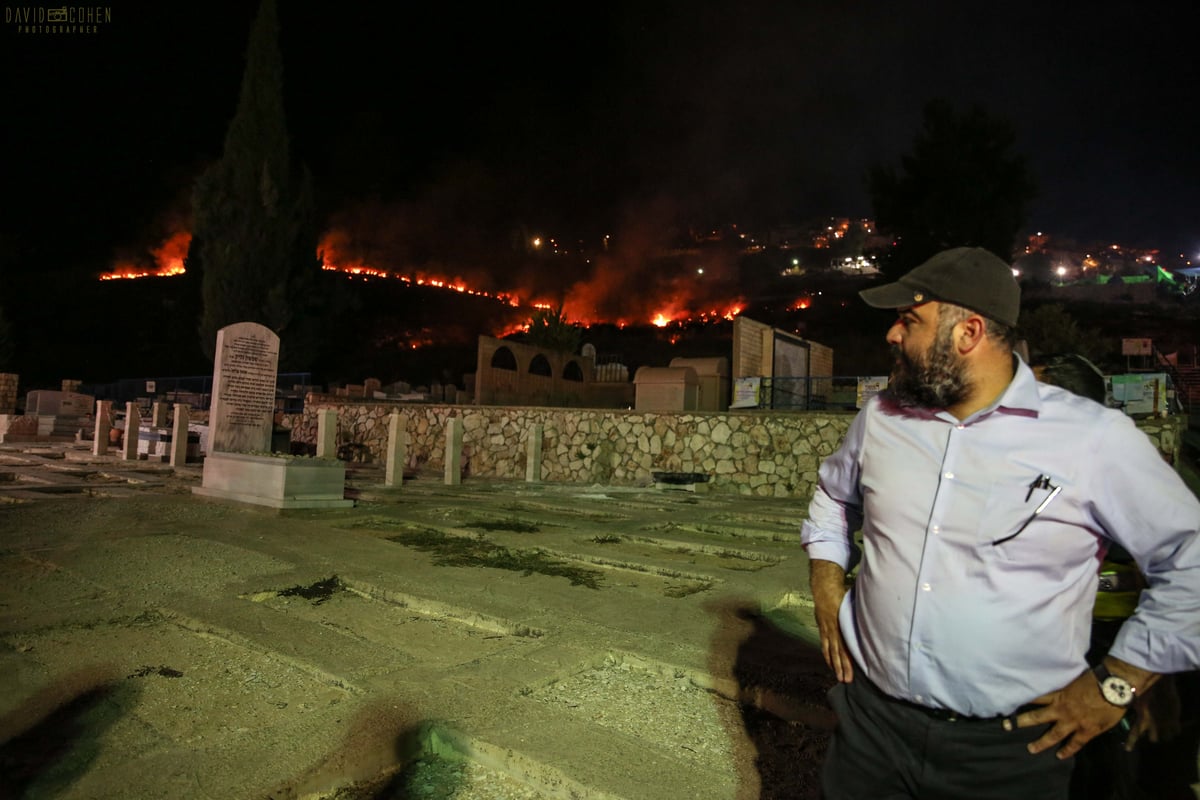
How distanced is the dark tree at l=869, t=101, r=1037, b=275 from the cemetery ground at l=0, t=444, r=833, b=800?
27881 mm

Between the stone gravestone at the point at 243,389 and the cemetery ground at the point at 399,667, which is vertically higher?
the stone gravestone at the point at 243,389

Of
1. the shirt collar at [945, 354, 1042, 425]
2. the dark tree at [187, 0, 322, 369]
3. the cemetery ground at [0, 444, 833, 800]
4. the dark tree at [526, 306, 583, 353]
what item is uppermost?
the dark tree at [187, 0, 322, 369]

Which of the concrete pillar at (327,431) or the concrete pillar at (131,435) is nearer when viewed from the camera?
the concrete pillar at (327,431)

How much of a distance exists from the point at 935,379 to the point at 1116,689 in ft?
2.33

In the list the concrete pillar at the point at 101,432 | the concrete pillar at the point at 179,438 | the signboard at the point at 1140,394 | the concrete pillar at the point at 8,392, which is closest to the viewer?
the signboard at the point at 1140,394

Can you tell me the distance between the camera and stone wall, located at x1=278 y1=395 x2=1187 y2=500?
1305 centimetres


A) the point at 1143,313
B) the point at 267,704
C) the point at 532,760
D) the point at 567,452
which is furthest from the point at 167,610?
the point at 1143,313

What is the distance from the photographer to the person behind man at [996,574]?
4.56 ft

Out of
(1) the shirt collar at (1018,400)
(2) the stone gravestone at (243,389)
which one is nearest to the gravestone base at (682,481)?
(2) the stone gravestone at (243,389)

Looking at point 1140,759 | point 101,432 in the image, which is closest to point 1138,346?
point 1140,759

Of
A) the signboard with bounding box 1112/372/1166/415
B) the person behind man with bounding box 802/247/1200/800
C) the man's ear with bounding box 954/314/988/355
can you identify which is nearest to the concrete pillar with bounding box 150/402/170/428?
the person behind man with bounding box 802/247/1200/800

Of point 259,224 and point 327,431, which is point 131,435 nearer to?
point 327,431

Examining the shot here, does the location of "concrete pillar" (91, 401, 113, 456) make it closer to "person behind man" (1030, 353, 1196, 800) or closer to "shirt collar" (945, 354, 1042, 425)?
"shirt collar" (945, 354, 1042, 425)

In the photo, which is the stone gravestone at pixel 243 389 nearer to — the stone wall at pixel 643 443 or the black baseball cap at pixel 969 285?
the stone wall at pixel 643 443
